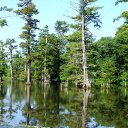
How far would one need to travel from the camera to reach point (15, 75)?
10238 cm

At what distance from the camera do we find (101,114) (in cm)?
2103

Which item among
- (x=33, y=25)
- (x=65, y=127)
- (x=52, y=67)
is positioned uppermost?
(x=33, y=25)

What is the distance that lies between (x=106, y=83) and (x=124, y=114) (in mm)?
40732

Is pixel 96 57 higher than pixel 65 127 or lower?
higher

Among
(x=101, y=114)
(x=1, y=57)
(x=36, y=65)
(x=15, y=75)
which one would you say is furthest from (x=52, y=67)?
(x=101, y=114)

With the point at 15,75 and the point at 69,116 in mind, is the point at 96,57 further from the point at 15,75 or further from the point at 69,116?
the point at 69,116

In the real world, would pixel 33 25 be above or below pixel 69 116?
above

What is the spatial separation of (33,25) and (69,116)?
39.5 metres

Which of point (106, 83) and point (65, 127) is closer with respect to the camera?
point (65, 127)

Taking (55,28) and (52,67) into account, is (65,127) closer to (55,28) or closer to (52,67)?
(52,67)

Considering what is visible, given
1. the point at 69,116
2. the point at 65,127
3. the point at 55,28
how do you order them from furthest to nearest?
1. the point at 55,28
2. the point at 69,116
3. the point at 65,127

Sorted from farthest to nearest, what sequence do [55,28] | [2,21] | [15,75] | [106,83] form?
1. [15,75]
2. [55,28]
3. [106,83]
4. [2,21]

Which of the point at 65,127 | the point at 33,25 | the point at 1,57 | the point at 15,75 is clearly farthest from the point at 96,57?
the point at 65,127

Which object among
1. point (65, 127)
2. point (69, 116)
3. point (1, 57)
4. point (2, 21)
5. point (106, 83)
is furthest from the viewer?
point (1, 57)
